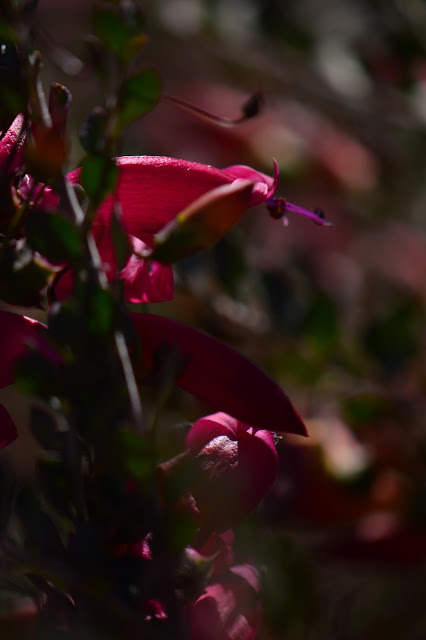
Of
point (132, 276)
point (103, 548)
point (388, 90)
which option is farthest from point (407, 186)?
point (103, 548)

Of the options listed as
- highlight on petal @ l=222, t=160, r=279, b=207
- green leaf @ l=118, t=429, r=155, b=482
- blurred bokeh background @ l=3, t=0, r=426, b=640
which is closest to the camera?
green leaf @ l=118, t=429, r=155, b=482

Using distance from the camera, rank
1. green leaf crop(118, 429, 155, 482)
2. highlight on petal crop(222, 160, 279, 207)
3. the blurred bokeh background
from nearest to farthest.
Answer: green leaf crop(118, 429, 155, 482) < highlight on petal crop(222, 160, 279, 207) < the blurred bokeh background

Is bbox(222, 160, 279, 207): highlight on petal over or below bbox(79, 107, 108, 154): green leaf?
below

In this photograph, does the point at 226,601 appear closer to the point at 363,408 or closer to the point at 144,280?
the point at 144,280

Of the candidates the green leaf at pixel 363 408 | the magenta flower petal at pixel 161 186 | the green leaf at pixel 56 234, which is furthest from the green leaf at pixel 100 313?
the green leaf at pixel 363 408

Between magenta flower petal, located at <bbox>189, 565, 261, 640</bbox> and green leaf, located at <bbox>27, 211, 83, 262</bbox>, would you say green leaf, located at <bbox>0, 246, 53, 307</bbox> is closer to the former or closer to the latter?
green leaf, located at <bbox>27, 211, 83, 262</bbox>

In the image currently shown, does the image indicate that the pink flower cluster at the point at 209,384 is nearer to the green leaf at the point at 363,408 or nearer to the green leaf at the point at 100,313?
the green leaf at the point at 100,313

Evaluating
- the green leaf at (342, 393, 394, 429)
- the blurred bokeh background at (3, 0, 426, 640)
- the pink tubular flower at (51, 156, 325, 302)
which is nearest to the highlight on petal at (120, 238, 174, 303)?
the pink tubular flower at (51, 156, 325, 302)

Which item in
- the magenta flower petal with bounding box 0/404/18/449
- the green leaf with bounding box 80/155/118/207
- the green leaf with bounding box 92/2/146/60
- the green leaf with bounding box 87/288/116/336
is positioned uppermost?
the green leaf with bounding box 92/2/146/60
